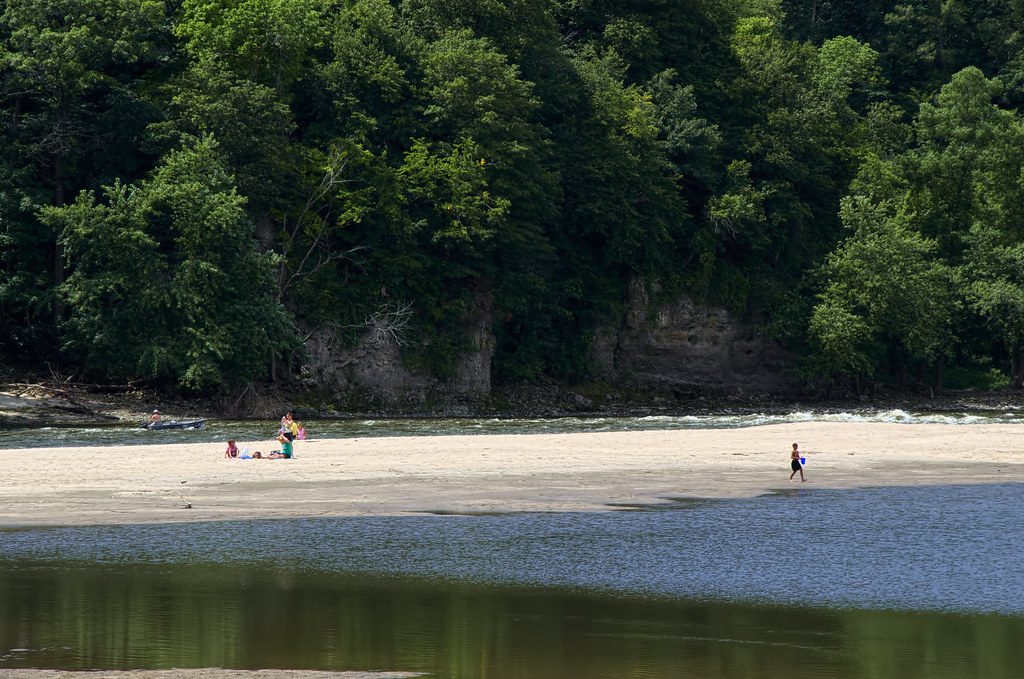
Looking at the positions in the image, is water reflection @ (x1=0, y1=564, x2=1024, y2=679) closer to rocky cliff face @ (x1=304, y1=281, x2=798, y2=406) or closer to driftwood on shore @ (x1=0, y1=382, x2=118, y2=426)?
driftwood on shore @ (x1=0, y1=382, x2=118, y2=426)

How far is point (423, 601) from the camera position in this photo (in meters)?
20.3

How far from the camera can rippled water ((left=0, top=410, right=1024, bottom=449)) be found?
48406 mm

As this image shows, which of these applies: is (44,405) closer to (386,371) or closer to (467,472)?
(386,371)

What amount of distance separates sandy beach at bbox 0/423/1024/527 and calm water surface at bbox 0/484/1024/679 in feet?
7.18

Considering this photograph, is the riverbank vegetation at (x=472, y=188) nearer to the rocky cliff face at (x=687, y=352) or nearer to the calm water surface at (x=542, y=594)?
the rocky cliff face at (x=687, y=352)

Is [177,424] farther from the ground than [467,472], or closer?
farther from the ground

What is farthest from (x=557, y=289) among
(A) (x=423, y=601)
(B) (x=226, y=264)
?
(A) (x=423, y=601)

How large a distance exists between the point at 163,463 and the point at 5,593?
17168mm

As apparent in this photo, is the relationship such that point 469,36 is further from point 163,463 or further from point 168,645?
point 168,645

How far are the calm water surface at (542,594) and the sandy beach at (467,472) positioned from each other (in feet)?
7.18

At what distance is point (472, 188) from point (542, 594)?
4772cm

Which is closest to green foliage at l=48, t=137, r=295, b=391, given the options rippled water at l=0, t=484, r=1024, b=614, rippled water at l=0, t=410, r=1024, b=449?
rippled water at l=0, t=410, r=1024, b=449

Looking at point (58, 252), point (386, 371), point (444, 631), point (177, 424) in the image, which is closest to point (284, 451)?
point (177, 424)

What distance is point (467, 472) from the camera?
119 ft
